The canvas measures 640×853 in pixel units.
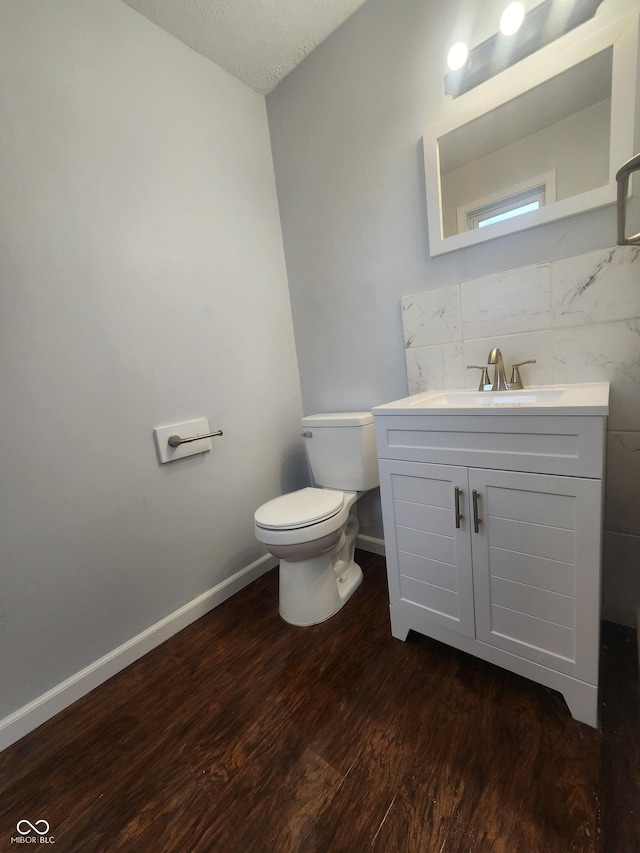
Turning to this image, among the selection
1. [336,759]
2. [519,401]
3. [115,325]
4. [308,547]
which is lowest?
[336,759]

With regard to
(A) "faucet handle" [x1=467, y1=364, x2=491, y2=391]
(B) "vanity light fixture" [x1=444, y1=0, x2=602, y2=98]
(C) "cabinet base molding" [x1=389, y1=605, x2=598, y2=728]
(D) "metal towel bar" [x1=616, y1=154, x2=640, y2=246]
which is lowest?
(C) "cabinet base molding" [x1=389, y1=605, x2=598, y2=728]

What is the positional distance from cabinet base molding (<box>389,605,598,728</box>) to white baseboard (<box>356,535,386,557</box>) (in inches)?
22.2

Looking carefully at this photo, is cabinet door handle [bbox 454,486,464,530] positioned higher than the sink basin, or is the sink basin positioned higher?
the sink basin

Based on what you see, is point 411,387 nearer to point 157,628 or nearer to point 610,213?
point 610,213

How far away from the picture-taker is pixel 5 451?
3.29 ft

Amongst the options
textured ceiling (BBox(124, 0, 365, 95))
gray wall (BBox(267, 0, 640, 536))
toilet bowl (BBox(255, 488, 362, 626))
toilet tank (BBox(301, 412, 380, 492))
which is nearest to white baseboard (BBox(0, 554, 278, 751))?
toilet bowl (BBox(255, 488, 362, 626))

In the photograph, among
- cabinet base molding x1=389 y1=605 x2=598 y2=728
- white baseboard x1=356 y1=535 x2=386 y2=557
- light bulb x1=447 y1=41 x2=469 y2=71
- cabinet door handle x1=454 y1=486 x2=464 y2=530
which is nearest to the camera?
cabinet base molding x1=389 y1=605 x2=598 y2=728

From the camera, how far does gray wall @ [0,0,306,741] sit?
103 centimetres

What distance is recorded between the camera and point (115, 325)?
1224mm

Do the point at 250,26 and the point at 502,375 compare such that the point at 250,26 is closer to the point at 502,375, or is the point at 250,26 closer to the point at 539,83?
the point at 539,83

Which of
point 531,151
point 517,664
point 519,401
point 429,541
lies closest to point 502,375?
point 519,401

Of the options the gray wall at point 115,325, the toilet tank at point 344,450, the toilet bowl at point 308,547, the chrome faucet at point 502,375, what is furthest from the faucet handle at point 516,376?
the gray wall at point 115,325

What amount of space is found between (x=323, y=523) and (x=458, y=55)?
168cm

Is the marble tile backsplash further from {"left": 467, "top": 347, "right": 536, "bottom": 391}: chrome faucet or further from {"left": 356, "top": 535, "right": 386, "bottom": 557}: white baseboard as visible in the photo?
{"left": 356, "top": 535, "right": 386, "bottom": 557}: white baseboard
